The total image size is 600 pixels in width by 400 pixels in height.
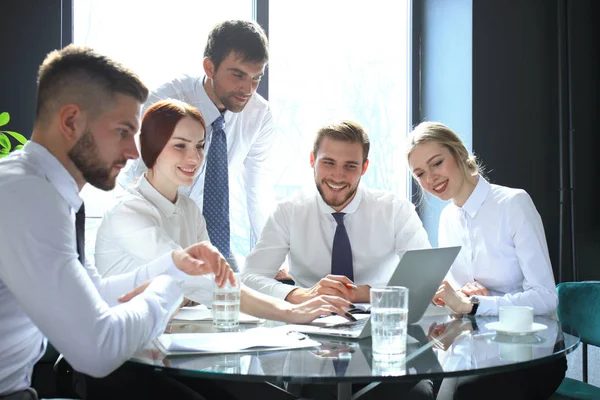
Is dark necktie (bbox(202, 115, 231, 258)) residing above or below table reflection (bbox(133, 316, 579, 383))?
above

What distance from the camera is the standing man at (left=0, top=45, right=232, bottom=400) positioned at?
1271mm

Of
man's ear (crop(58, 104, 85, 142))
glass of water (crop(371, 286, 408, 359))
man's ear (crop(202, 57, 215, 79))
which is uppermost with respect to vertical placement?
man's ear (crop(202, 57, 215, 79))

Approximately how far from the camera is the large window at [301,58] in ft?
12.8

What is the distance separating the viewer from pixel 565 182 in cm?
384

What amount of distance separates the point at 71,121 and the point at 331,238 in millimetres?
1526

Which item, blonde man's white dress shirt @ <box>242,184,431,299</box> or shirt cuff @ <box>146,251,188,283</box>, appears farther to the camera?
blonde man's white dress shirt @ <box>242,184,431,299</box>

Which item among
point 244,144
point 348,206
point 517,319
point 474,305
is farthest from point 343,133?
point 517,319

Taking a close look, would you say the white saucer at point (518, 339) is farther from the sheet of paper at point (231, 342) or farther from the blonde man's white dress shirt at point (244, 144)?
the blonde man's white dress shirt at point (244, 144)

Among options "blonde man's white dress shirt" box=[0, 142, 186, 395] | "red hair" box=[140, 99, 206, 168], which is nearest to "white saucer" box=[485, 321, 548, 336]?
"blonde man's white dress shirt" box=[0, 142, 186, 395]

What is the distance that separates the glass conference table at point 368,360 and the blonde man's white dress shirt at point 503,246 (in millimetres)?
562

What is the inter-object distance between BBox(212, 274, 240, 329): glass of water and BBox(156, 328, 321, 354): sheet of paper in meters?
0.09

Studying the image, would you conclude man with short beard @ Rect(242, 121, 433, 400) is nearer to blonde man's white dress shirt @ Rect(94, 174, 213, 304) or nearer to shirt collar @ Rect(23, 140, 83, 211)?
blonde man's white dress shirt @ Rect(94, 174, 213, 304)

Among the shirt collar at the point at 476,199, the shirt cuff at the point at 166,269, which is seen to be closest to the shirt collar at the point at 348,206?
the shirt collar at the point at 476,199

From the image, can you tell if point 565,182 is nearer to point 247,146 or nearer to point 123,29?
point 247,146
